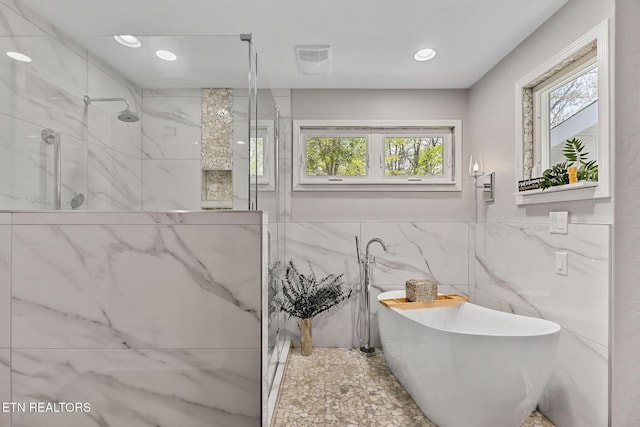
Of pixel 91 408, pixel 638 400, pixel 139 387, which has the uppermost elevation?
pixel 638 400

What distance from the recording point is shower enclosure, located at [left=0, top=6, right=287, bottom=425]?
1.60m

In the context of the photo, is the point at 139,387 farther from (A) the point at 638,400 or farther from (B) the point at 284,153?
(A) the point at 638,400

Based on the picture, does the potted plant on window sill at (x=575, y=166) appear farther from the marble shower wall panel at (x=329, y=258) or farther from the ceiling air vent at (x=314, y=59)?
the ceiling air vent at (x=314, y=59)

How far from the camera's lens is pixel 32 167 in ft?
5.42

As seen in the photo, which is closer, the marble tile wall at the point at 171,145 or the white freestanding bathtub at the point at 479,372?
the white freestanding bathtub at the point at 479,372

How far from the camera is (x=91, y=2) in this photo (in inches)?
68.4

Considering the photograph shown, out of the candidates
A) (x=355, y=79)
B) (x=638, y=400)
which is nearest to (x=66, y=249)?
(x=355, y=79)

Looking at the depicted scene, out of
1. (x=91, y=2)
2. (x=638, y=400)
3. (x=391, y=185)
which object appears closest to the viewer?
(x=638, y=400)

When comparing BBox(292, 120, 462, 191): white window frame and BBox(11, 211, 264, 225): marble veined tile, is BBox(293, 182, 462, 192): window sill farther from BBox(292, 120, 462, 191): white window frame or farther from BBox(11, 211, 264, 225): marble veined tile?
BBox(11, 211, 264, 225): marble veined tile

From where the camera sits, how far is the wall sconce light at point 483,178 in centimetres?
254

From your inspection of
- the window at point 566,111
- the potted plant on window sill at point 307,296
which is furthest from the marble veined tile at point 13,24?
the window at point 566,111

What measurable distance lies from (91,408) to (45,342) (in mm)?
383

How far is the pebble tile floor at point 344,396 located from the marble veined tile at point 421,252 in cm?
72

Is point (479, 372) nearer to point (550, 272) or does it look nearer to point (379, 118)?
point (550, 272)
